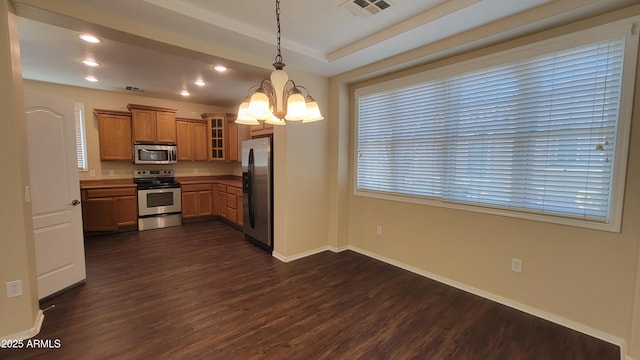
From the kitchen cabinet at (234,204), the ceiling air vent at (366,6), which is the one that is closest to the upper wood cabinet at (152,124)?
the kitchen cabinet at (234,204)

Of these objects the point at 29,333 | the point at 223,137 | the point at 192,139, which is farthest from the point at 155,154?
the point at 29,333

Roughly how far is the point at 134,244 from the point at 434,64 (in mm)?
5115

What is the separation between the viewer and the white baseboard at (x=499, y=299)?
6.89 ft

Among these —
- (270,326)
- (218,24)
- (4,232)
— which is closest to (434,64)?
(218,24)

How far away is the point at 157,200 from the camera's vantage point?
5328 mm

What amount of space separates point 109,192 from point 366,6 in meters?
5.18

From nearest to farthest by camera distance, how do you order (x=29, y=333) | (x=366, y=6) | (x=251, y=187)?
(x=29, y=333) → (x=366, y=6) → (x=251, y=187)

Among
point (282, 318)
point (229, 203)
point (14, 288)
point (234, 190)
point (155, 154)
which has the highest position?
point (155, 154)

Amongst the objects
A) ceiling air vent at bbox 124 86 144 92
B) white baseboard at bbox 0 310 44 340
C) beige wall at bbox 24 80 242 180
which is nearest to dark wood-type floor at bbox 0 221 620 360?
white baseboard at bbox 0 310 44 340

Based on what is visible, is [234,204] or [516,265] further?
[234,204]

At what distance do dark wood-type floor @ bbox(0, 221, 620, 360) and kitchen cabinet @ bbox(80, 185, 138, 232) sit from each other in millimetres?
1505

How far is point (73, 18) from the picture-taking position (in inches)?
83.7

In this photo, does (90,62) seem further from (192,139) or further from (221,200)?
(221,200)

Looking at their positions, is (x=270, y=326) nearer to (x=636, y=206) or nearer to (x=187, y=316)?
(x=187, y=316)
